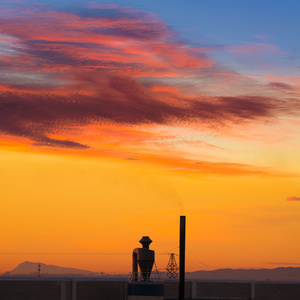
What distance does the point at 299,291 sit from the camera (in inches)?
3132

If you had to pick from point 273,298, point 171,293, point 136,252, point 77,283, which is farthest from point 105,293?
point 273,298

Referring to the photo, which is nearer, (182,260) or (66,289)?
(182,260)

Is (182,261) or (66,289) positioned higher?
(182,261)

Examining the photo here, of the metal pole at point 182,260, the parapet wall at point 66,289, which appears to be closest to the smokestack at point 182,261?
the metal pole at point 182,260

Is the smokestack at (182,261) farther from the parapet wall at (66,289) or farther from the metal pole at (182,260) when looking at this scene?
the parapet wall at (66,289)

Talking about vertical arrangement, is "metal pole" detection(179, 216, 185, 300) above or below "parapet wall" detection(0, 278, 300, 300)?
above

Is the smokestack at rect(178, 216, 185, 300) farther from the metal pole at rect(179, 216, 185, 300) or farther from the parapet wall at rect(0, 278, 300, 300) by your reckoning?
the parapet wall at rect(0, 278, 300, 300)

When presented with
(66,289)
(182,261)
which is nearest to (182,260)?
(182,261)

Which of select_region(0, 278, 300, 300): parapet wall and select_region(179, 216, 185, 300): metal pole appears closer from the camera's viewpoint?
select_region(179, 216, 185, 300): metal pole

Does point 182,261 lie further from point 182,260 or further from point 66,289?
point 66,289

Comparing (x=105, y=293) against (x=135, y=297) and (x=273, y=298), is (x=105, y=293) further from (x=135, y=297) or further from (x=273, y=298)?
(x=273, y=298)

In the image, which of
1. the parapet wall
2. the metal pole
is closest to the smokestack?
the metal pole

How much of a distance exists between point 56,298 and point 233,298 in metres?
21.7

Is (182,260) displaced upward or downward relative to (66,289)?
upward
